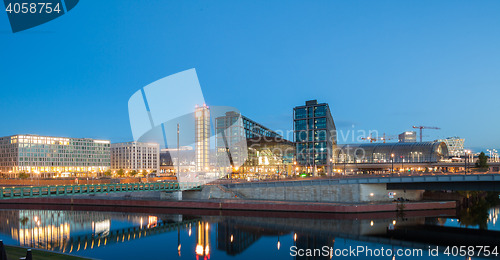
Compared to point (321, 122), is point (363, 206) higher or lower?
lower

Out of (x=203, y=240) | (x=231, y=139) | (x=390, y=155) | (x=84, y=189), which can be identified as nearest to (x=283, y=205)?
(x=203, y=240)

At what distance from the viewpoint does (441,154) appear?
567 feet

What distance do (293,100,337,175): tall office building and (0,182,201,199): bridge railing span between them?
74.4m

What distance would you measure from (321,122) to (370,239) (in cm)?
10107

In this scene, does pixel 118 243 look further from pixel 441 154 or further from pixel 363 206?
pixel 441 154

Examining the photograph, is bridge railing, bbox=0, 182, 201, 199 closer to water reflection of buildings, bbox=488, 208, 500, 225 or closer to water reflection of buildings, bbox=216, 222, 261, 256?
water reflection of buildings, bbox=216, 222, 261, 256

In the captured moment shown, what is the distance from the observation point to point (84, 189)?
66.6 m

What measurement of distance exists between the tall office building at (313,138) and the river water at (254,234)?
7550 cm

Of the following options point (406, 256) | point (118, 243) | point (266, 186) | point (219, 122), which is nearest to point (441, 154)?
point (219, 122)

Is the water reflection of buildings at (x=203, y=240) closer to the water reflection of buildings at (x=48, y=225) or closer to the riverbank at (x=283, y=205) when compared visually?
the riverbank at (x=283, y=205)

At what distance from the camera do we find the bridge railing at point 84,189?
56875 mm

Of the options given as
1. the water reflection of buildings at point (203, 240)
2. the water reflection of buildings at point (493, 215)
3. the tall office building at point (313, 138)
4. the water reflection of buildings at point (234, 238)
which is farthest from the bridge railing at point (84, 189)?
the tall office building at point (313, 138)

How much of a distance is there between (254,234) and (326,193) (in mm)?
27872

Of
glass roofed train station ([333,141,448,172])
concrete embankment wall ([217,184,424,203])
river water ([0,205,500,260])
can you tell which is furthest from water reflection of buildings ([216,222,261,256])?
glass roofed train station ([333,141,448,172])
